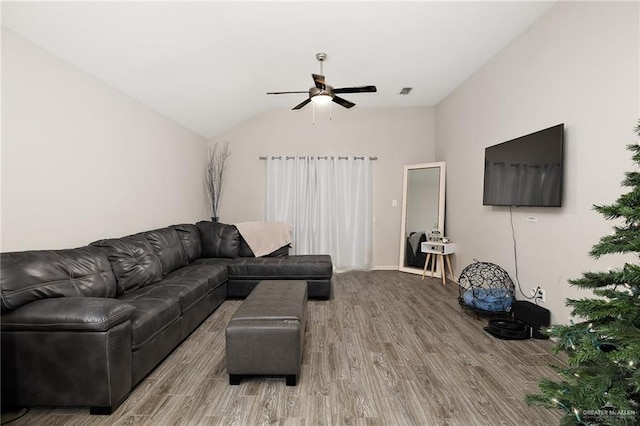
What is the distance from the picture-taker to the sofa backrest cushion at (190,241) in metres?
4.29

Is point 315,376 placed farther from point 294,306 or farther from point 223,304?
point 223,304

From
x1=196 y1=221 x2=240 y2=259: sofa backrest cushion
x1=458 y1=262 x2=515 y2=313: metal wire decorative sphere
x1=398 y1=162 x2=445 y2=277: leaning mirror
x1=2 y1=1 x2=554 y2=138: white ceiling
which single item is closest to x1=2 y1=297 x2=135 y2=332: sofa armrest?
x1=2 y1=1 x2=554 y2=138: white ceiling

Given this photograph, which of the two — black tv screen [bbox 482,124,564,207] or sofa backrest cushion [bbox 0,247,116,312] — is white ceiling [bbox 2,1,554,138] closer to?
black tv screen [bbox 482,124,564,207]

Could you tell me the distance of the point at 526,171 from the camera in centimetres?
324

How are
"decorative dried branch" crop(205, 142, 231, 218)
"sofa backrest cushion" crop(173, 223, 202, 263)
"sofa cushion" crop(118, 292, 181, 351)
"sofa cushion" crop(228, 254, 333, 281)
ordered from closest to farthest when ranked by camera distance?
1. "sofa cushion" crop(118, 292, 181, 351)
2. "sofa cushion" crop(228, 254, 333, 281)
3. "sofa backrest cushion" crop(173, 223, 202, 263)
4. "decorative dried branch" crop(205, 142, 231, 218)

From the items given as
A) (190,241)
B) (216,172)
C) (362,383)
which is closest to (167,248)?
(190,241)

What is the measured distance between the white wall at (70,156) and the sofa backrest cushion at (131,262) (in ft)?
1.01

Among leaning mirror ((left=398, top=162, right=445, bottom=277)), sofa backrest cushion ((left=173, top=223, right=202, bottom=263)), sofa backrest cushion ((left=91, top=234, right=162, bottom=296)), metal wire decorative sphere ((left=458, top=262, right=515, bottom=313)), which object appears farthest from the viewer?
leaning mirror ((left=398, top=162, right=445, bottom=277))

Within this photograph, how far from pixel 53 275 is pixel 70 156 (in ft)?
3.87

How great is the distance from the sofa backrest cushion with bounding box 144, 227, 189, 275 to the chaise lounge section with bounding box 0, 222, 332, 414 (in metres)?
0.27

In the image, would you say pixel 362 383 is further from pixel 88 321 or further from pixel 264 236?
pixel 264 236

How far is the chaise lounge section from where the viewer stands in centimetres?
182

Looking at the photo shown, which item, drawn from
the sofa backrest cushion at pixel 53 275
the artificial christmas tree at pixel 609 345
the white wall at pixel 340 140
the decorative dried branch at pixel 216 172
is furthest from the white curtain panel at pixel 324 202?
the artificial christmas tree at pixel 609 345

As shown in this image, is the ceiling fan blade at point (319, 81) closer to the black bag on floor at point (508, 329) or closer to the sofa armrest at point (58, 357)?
the sofa armrest at point (58, 357)
